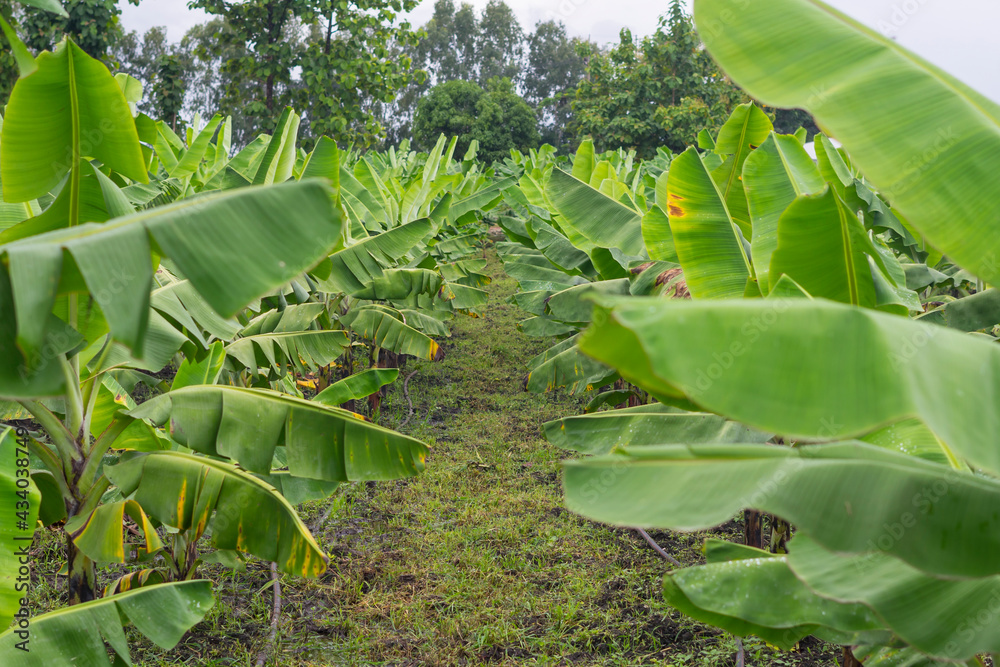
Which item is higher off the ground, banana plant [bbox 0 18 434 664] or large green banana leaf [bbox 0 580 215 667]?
banana plant [bbox 0 18 434 664]

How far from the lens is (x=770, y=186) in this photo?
96.8 inches

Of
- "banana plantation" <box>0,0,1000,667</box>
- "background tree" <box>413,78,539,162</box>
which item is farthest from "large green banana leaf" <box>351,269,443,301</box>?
"background tree" <box>413,78,539,162</box>

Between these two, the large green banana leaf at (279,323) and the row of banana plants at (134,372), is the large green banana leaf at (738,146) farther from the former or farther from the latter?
the large green banana leaf at (279,323)

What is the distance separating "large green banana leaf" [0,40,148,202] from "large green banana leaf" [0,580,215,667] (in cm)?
122

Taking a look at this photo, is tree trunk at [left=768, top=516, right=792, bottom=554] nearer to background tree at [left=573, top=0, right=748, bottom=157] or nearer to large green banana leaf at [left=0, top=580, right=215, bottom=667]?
large green banana leaf at [left=0, top=580, right=215, bottom=667]

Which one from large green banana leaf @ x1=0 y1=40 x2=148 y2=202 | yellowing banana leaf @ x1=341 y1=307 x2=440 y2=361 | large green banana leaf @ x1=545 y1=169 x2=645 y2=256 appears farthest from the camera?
yellowing banana leaf @ x1=341 y1=307 x2=440 y2=361

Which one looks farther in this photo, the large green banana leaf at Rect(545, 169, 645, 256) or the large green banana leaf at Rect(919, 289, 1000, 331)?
the large green banana leaf at Rect(545, 169, 645, 256)

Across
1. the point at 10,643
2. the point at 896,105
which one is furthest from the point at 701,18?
the point at 10,643

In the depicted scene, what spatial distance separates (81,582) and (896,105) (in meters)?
2.90

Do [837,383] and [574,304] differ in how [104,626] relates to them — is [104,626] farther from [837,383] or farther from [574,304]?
[574,304]

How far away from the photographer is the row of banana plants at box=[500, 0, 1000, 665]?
88cm

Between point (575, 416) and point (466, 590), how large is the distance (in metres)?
1.96

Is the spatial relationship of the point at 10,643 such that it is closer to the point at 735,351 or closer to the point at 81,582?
the point at 81,582

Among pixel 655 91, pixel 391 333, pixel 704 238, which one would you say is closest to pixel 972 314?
pixel 704 238
